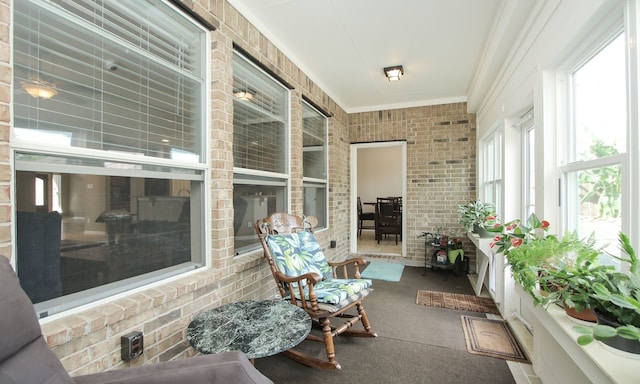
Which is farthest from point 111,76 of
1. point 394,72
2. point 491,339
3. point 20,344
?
point 491,339

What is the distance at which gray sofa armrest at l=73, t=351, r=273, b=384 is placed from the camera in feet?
3.29

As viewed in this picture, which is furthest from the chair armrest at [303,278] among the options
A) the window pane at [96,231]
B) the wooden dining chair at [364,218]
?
the wooden dining chair at [364,218]

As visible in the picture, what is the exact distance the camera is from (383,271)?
4.55 m

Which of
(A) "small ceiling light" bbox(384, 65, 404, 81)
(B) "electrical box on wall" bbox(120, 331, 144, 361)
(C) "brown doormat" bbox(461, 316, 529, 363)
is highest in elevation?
(A) "small ceiling light" bbox(384, 65, 404, 81)

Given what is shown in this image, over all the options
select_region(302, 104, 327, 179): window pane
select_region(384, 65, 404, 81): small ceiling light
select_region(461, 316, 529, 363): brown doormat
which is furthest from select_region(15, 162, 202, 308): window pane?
select_region(384, 65, 404, 81): small ceiling light

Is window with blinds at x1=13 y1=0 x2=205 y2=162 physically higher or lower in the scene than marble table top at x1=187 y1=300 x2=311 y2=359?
higher

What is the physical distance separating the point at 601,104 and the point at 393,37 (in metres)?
1.91

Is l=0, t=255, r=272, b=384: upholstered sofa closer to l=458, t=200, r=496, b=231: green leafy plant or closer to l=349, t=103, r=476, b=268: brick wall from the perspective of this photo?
l=458, t=200, r=496, b=231: green leafy plant

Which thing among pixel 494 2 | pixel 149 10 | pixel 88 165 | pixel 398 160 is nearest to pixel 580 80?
pixel 494 2

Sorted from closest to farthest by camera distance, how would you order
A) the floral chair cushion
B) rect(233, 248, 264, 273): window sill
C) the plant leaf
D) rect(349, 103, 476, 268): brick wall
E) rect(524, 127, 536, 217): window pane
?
the plant leaf < rect(233, 248, 264, 273): window sill < the floral chair cushion < rect(524, 127, 536, 217): window pane < rect(349, 103, 476, 268): brick wall

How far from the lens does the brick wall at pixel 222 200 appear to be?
1265mm

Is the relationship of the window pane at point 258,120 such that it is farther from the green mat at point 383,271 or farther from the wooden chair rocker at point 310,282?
the green mat at point 383,271

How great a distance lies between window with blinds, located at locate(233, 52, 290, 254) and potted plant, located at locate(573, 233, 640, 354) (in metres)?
2.25

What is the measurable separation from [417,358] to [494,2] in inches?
111
